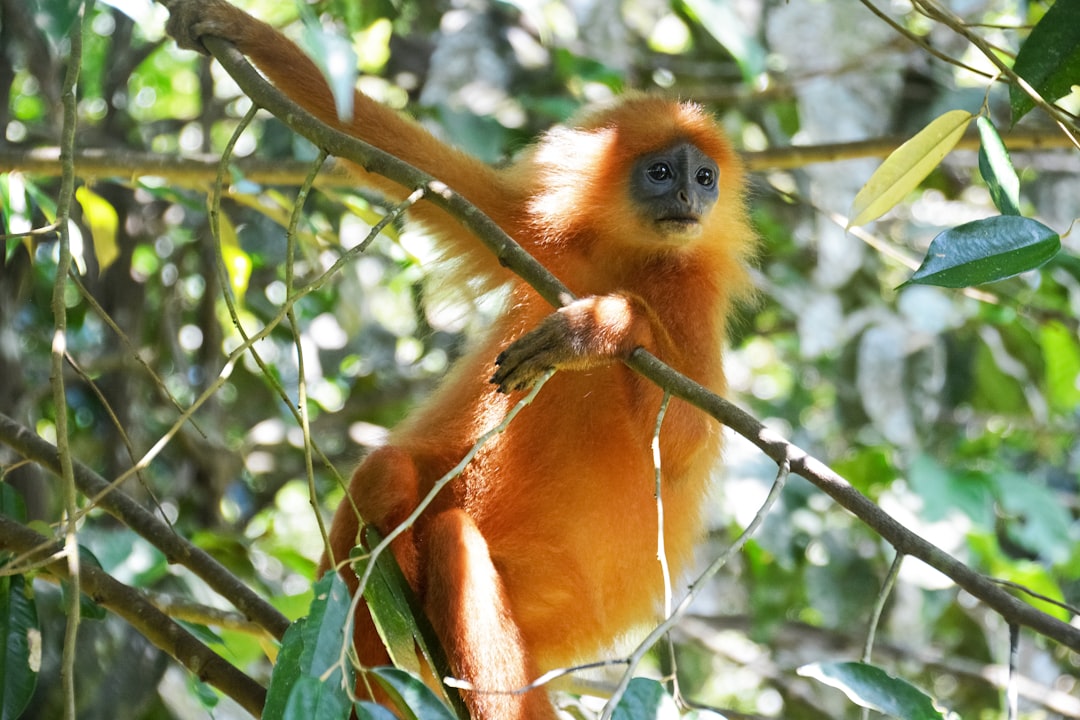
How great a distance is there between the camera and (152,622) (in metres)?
2.91

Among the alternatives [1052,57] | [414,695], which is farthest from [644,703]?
[1052,57]

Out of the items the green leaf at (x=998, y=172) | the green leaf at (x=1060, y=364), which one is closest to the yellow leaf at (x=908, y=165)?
the green leaf at (x=998, y=172)

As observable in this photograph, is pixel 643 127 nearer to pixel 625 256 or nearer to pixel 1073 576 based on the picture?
pixel 625 256

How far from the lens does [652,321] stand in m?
3.28

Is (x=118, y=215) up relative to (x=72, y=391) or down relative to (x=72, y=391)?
up

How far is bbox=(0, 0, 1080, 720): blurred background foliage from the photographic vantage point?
4961 millimetres

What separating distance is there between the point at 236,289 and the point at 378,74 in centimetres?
275

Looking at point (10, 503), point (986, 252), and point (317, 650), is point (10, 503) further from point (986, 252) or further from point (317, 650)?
point (986, 252)

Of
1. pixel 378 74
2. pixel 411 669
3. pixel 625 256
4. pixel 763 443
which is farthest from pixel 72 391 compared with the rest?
pixel 763 443

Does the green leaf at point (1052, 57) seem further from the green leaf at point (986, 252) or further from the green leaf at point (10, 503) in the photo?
the green leaf at point (10, 503)

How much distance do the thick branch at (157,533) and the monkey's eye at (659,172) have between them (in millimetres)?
2116

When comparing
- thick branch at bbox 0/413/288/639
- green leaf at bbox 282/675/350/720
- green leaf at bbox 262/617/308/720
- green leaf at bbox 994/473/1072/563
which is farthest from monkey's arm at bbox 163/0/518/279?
green leaf at bbox 994/473/1072/563

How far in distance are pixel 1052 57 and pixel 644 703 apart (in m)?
1.84

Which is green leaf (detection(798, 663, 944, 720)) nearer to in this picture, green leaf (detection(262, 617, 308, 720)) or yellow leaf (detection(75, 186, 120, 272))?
green leaf (detection(262, 617, 308, 720))
